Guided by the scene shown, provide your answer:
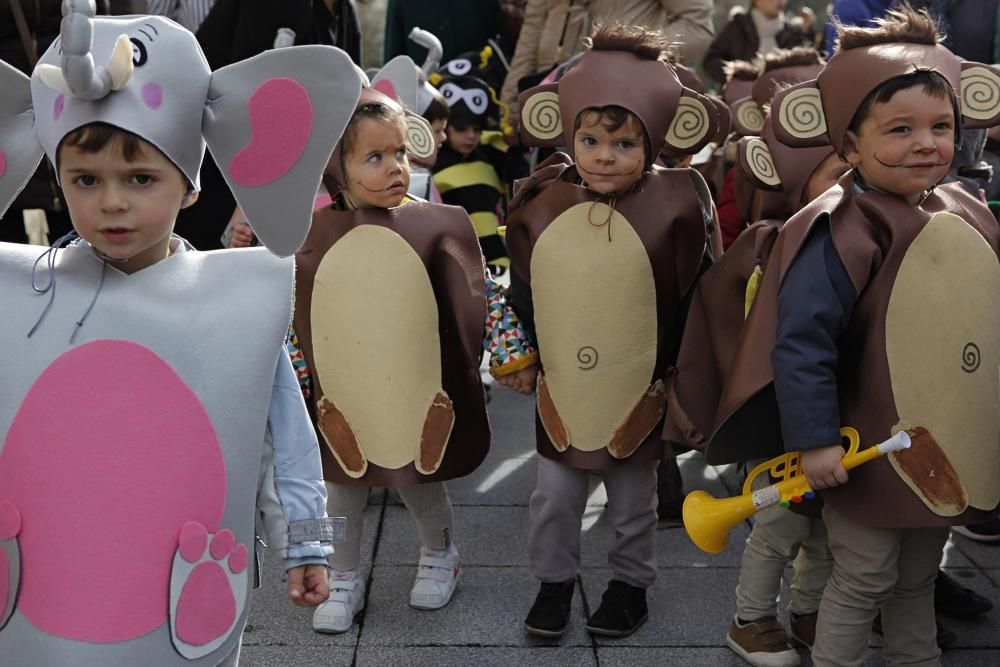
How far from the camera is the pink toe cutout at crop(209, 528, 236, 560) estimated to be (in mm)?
1867

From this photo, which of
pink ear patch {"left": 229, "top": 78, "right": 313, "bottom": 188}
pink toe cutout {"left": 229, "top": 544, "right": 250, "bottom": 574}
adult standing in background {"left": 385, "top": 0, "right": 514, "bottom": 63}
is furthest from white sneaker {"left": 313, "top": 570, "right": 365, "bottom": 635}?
adult standing in background {"left": 385, "top": 0, "right": 514, "bottom": 63}

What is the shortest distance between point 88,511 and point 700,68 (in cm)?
752

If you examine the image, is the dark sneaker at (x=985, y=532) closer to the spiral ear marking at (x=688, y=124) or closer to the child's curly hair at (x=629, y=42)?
the spiral ear marking at (x=688, y=124)

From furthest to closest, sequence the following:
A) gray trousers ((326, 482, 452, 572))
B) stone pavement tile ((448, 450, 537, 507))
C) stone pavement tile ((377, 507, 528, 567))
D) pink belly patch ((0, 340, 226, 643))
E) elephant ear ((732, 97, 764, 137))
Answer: stone pavement tile ((448, 450, 537, 507)) < elephant ear ((732, 97, 764, 137)) < stone pavement tile ((377, 507, 528, 567)) < gray trousers ((326, 482, 452, 572)) < pink belly patch ((0, 340, 226, 643))

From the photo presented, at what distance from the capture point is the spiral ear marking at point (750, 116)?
12.0ft

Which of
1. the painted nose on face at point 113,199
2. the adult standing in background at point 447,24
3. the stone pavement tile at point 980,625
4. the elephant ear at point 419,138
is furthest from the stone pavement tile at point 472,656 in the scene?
the adult standing in background at point 447,24

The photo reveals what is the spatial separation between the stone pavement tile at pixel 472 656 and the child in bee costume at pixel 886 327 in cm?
75

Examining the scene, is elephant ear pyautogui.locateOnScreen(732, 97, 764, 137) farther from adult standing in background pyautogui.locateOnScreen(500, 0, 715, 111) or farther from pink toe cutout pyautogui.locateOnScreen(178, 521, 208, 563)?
pink toe cutout pyautogui.locateOnScreen(178, 521, 208, 563)

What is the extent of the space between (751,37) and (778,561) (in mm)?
6085

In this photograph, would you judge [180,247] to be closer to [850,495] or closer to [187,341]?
[187,341]

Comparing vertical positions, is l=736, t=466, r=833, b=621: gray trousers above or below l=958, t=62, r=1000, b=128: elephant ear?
below

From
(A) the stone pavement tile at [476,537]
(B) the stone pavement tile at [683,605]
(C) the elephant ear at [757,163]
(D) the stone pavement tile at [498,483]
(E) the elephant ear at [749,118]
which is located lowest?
(D) the stone pavement tile at [498,483]

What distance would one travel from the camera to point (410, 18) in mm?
5422

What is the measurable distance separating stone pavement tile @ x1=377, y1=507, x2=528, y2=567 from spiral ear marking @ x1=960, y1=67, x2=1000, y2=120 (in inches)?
73.5
